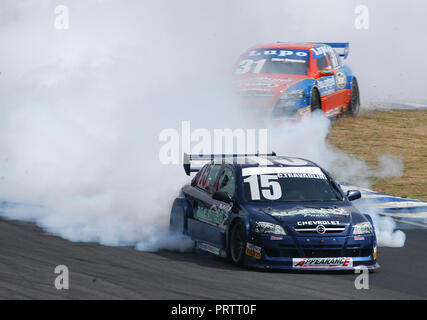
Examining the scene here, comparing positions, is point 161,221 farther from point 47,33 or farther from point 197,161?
point 47,33

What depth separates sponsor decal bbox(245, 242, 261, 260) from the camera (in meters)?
10.0

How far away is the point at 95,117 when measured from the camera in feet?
54.9

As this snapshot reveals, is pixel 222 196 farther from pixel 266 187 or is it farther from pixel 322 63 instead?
pixel 322 63

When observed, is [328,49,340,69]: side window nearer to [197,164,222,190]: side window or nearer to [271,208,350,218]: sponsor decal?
[197,164,222,190]: side window

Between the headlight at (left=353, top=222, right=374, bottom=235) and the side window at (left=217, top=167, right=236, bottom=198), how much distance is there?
153 cm

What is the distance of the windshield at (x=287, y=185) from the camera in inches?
429

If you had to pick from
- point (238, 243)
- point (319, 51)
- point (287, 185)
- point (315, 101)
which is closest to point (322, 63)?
point (319, 51)

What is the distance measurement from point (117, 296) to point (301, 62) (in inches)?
463

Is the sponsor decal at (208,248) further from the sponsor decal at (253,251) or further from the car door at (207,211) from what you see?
the sponsor decal at (253,251)

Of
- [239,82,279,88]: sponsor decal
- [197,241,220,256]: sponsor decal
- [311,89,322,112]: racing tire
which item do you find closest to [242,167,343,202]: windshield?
[197,241,220,256]: sponsor decal

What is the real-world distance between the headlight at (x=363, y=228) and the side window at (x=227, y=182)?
5.03 ft

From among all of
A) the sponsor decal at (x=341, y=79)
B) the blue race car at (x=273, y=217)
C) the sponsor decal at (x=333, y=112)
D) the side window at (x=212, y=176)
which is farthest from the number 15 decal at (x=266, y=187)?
the sponsor decal at (x=341, y=79)

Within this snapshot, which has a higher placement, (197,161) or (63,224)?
(197,161)

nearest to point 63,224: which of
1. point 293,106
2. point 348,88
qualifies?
point 293,106
